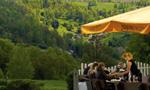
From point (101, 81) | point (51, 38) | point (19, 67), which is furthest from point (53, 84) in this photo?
point (101, 81)

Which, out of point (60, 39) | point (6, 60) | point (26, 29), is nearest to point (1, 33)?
point (26, 29)

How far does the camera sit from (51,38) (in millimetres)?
Result: 111875

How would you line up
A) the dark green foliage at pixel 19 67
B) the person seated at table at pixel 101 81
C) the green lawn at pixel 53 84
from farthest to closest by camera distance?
the dark green foliage at pixel 19 67
the green lawn at pixel 53 84
the person seated at table at pixel 101 81

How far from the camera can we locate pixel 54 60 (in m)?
89.6

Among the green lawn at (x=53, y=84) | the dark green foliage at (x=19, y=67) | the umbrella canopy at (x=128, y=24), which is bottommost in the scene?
the green lawn at (x=53, y=84)

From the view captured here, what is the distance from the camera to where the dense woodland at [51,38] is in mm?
83375

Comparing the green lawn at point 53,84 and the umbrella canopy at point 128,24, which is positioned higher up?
the umbrella canopy at point 128,24

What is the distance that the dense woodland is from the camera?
274ft

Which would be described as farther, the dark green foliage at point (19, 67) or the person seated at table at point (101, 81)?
the dark green foliage at point (19, 67)

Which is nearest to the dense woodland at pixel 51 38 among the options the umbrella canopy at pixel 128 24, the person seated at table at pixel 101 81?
the person seated at table at pixel 101 81

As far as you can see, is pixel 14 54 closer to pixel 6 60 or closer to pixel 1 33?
pixel 6 60

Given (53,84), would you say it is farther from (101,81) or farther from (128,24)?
(128,24)

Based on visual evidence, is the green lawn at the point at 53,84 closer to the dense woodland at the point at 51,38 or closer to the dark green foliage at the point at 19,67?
the dense woodland at the point at 51,38

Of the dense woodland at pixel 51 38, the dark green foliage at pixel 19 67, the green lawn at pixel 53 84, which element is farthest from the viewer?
the dark green foliage at pixel 19 67
